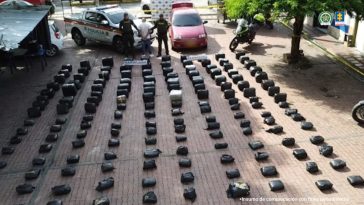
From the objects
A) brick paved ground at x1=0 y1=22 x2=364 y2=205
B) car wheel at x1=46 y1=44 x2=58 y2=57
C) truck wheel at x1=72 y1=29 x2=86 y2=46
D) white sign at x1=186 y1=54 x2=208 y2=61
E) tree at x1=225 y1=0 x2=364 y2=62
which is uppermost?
tree at x1=225 y1=0 x2=364 y2=62

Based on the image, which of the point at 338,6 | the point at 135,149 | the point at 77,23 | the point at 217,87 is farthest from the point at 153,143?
the point at 77,23

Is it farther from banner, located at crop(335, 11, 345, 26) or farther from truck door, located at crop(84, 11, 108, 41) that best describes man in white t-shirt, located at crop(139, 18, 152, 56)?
banner, located at crop(335, 11, 345, 26)

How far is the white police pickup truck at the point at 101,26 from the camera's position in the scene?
55.8 feet

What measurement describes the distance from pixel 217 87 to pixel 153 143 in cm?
410

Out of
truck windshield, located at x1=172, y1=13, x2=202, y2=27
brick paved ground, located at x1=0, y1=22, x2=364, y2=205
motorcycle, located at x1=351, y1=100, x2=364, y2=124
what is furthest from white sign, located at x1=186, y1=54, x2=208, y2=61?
motorcycle, located at x1=351, y1=100, x2=364, y2=124

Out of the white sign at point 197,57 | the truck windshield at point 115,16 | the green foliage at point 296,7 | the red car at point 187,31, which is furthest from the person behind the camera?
the truck windshield at point 115,16

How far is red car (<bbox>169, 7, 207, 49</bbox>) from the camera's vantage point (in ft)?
55.6

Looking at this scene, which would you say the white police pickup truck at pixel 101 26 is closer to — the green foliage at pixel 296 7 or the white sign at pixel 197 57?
the white sign at pixel 197 57

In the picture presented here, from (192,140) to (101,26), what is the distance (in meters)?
9.16

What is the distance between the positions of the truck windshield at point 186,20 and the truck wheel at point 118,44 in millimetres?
2487

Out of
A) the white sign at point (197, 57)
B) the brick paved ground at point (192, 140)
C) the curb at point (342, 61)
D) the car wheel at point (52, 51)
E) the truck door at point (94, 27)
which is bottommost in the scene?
the brick paved ground at point (192, 140)

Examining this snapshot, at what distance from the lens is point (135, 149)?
31.9 feet

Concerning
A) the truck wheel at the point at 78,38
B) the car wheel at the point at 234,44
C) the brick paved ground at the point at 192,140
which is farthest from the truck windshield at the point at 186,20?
the truck wheel at the point at 78,38

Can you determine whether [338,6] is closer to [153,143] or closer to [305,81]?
[305,81]
